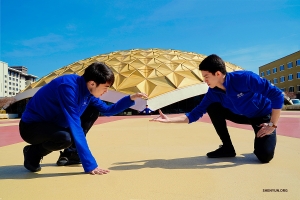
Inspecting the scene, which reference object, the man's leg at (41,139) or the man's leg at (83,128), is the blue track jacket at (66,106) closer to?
the man's leg at (41,139)

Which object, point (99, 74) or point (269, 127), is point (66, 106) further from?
point (269, 127)

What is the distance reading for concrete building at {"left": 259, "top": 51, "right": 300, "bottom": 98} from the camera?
168ft

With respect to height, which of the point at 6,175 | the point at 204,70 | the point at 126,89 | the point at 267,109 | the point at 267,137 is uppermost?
the point at 126,89

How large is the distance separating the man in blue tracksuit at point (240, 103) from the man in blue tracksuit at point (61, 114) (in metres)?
1.04

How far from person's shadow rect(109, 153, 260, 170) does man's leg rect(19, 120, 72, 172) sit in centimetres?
69

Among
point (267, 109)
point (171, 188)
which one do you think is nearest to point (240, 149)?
point (267, 109)

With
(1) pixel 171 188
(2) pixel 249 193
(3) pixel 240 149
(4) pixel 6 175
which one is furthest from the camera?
(3) pixel 240 149

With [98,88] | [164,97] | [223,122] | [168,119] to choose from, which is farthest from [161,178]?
[164,97]

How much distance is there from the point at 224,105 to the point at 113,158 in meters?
1.75

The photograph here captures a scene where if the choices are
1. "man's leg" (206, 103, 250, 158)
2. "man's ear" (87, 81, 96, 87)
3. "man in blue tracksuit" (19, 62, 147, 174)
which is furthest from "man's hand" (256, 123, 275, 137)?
"man's ear" (87, 81, 96, 87)

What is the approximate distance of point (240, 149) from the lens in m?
4.18

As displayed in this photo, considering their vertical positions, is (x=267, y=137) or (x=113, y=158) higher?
(x=267, y=137)

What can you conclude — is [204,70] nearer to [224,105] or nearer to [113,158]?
[224,105]

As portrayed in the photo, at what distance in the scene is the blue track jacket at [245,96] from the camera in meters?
2.98
